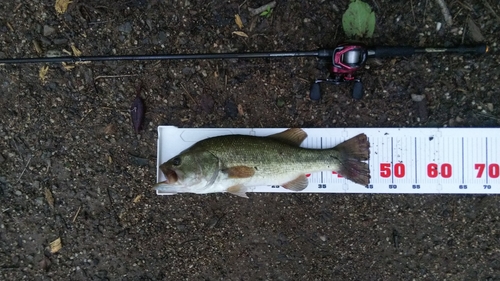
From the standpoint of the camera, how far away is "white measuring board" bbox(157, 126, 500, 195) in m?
2.99

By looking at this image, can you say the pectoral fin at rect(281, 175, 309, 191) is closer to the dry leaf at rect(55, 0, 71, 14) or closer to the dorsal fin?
the dorsal fin

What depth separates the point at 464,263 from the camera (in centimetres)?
317

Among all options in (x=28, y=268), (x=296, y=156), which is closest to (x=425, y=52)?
(x=296, y=156)

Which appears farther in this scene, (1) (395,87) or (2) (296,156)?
(1) (395,87)

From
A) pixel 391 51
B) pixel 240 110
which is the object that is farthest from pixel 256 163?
pixel 391 51

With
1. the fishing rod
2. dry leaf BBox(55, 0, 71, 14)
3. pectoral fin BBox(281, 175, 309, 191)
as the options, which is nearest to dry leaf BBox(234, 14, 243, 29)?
the fishing rod

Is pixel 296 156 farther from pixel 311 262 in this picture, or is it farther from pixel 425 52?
pixel 425 52

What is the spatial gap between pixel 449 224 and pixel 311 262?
126 centimetres

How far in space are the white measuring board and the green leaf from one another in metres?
0.82

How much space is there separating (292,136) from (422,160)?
1.13 meters

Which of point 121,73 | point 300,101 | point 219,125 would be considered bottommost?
point 219,125

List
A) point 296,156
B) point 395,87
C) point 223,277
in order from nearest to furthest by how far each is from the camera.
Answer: point 296,156, point 395,87, point 223,277

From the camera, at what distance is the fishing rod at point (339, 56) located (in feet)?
9.05

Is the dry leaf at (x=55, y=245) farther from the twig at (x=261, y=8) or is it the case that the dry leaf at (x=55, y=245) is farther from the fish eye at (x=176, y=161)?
the twig at (x=261, y=8)
